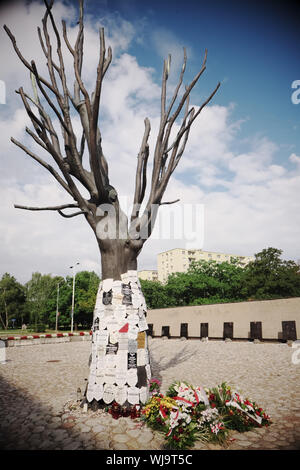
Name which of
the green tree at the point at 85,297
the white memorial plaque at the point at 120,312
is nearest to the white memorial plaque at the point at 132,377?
the white memorial plaque at the point at 120,312

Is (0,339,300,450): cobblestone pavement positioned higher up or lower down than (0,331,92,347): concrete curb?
higher up

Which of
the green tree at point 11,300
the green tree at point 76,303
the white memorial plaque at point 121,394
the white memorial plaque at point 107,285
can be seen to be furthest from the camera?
the green tree at point 11,300

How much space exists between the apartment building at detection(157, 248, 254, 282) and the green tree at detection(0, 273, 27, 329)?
42.2m

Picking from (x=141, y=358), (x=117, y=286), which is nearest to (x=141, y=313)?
(x=117, y=286)

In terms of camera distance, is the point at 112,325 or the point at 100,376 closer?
the point at 100,376

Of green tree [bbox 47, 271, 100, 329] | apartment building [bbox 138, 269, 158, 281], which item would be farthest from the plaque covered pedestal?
apartment building [bbox 138, 269, 158, 281]

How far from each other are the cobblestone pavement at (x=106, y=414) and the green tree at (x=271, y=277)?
3200 centimetres

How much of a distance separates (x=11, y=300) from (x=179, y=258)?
50319 mm

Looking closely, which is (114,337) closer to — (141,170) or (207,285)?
(141,170)

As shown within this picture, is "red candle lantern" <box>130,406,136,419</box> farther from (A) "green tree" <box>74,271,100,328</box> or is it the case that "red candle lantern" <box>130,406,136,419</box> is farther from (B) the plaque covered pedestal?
(A) "green tree" <box>74,271,100,328</box>

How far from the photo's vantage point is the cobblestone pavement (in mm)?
4160

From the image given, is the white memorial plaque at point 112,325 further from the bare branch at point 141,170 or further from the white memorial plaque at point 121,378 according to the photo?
the bare branch at point 141,170

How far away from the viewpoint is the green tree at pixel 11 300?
56875 millimetres

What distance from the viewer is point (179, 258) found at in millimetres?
88375
